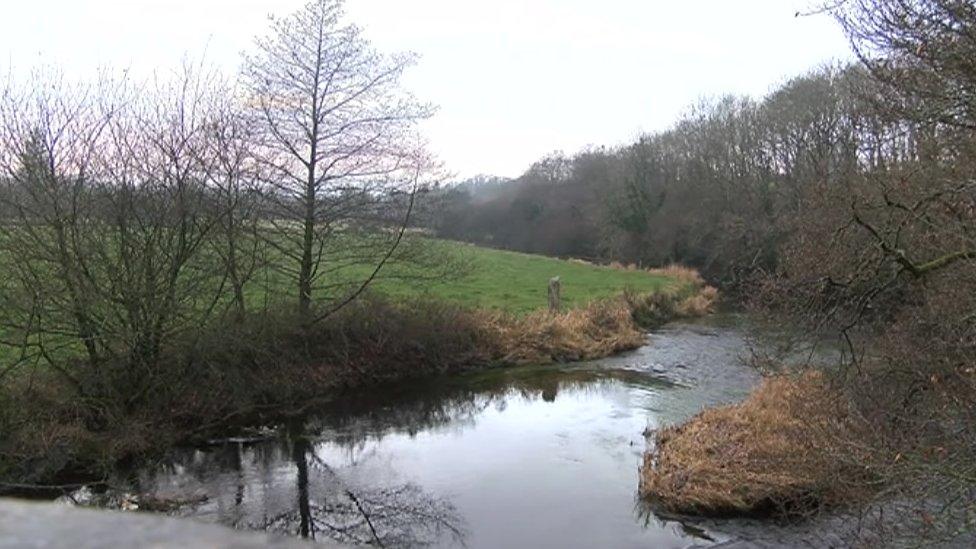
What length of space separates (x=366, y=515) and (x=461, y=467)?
2.42 metres

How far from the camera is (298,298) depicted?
18359mm

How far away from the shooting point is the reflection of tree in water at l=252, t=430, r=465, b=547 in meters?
9.71

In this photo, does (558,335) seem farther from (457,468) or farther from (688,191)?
(688,191)

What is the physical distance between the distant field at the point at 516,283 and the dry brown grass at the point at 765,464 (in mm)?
9936

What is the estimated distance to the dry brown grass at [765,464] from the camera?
9836mm

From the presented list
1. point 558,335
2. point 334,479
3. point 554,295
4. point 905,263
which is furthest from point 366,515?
point 554,295

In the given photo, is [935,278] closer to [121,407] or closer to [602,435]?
[602,435]

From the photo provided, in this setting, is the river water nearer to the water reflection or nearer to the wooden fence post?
the water reflection

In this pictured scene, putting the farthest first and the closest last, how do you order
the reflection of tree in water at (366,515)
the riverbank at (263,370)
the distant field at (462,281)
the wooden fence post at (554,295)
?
the wooden fence post at (554,295)
the distant field at (462,281)
the riverbank at (263,370)
the reflection of tree in water at (366,515)

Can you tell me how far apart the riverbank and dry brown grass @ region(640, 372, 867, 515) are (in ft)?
25.1

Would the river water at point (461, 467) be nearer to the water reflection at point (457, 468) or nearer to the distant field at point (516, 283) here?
the water reflection at point (457, 468)

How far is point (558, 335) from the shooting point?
76.5 ft

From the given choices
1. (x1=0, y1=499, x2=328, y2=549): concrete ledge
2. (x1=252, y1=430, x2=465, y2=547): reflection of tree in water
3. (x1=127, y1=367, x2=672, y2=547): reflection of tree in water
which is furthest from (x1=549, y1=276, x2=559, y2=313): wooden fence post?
(x1=0, y1=499, x2=328, y2=549): concrete ledge

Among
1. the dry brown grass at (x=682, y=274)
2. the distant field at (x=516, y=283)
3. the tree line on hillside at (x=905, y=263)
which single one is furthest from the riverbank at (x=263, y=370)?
the dry brown grass at (x=682, y=274)
